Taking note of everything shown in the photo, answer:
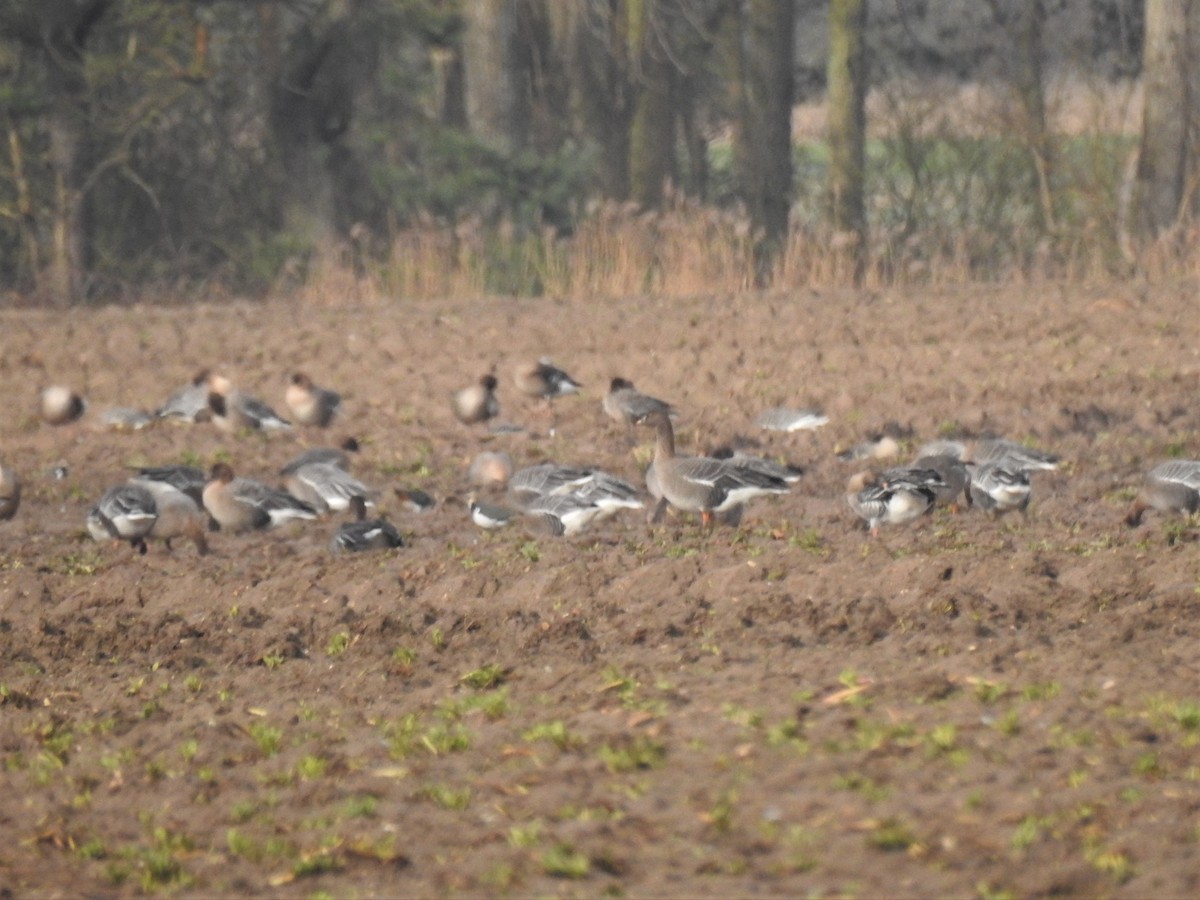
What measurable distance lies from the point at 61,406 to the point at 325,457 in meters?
3.58

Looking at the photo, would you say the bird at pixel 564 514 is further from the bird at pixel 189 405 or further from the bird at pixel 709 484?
the bird at pixel 189 405

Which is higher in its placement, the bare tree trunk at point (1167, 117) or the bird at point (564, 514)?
the bare tree trunk at point (1167, 117)

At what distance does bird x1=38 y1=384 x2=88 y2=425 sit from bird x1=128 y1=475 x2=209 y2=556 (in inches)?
161

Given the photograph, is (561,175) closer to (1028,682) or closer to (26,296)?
(26,296)

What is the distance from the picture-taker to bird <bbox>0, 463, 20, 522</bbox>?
528 inches

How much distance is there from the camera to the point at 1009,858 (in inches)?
229

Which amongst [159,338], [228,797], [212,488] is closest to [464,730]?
[228,797]

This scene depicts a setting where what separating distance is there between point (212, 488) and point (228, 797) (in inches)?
229

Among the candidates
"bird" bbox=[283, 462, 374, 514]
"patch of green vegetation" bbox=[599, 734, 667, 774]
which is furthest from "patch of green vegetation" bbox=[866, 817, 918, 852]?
"bird" bbox=[283, 462, 374, 514]

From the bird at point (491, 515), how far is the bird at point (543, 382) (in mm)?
3785

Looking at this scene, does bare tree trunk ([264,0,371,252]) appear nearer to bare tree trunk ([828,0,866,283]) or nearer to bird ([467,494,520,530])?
bare tree trunk ([828,0,866,283])

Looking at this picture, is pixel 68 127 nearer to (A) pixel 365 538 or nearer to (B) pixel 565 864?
(A) pixel 365 538

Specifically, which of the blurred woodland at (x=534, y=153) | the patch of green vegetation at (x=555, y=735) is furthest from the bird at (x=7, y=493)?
the blurred woodland at (x=534, y=153)

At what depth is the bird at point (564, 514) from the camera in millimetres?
12133
